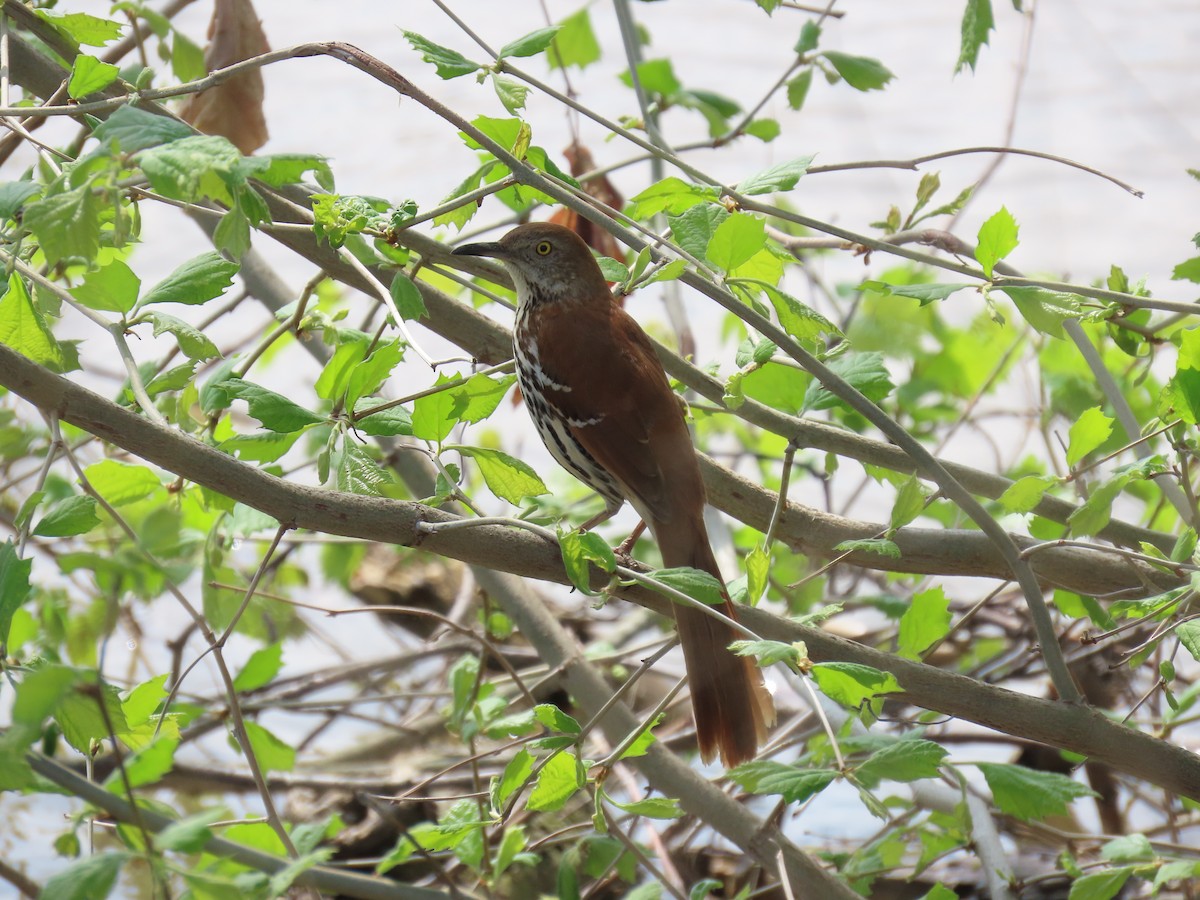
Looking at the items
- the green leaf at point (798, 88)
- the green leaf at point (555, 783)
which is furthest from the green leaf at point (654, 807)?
the green leaf at point (798, 88)

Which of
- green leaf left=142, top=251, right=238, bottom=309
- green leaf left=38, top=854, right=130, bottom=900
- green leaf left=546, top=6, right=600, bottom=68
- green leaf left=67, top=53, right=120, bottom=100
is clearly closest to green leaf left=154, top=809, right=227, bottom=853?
green leaf left=38, top=854, right=130, bottom=900

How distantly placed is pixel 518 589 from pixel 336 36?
2324 mm

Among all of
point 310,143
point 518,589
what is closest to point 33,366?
point 518,589

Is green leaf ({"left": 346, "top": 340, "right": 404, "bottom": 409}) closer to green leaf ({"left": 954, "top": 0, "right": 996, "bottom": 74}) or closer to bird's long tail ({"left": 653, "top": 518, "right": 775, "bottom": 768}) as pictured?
bird's long tail ({"left": 653, "top": 518, "right": 775, "bottom": 768})

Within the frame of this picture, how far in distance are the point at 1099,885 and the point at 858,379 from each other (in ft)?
2.71

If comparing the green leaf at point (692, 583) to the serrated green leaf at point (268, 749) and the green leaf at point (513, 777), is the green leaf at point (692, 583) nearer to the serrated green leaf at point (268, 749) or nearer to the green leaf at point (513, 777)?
the green leaf at point (513, 777)

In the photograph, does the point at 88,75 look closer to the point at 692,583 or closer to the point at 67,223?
the point at 67,223

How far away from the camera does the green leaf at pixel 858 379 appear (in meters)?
1.73

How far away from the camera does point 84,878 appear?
932mm

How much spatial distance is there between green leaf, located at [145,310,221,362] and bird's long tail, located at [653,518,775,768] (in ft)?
2.75

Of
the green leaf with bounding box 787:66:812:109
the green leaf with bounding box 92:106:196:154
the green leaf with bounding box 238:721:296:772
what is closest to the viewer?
the green leaf with bounding box 92:106:196:154

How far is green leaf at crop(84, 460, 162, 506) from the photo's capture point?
1.75 m

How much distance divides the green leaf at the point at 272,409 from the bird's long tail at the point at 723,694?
0.71 metres

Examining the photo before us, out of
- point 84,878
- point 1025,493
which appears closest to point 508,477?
point 1025,493
